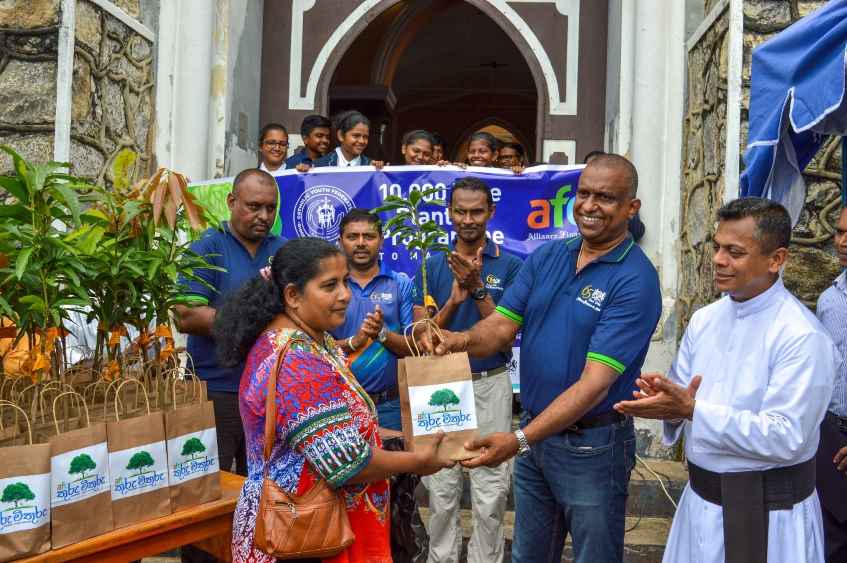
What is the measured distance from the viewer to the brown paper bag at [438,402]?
2.60 metres

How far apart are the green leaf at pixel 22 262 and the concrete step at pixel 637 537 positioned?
262cm

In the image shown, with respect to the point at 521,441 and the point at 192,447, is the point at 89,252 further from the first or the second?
the point at 521,441

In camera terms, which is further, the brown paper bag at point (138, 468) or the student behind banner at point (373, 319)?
the student behind banner at point (373, 319)

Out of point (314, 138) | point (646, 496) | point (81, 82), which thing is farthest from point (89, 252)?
point (314, 138)

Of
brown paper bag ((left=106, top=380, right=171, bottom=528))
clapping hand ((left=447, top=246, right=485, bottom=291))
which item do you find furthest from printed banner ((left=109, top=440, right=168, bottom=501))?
clapping hand ((left=447, top=246, right=485, bottom=291))

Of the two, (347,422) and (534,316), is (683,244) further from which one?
(347,422)

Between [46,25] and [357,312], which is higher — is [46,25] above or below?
above

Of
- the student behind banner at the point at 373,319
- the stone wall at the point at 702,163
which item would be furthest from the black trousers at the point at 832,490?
the student behind banner at the point at 373,319

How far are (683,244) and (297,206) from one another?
8.82 ft

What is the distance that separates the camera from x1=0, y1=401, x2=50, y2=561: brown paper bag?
2.34 meters

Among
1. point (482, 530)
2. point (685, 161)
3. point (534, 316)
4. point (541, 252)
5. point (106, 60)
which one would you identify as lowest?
point (482, 530)

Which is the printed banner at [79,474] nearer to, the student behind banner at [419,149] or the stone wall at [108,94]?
the stone wall at [108,94]

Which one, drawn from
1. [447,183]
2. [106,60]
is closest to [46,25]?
[106,60]

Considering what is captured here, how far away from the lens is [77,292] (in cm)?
285
